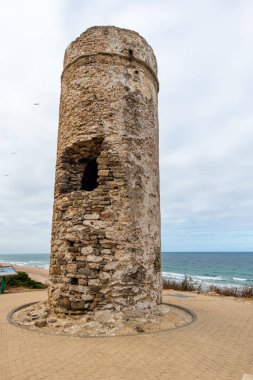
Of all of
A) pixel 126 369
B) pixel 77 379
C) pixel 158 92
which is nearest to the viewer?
pixel 77 379

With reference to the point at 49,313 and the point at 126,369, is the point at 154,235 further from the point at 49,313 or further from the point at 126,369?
the point at 126,369

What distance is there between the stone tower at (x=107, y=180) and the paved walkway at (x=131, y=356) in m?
0.98

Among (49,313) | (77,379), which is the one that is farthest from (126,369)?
(49,313)

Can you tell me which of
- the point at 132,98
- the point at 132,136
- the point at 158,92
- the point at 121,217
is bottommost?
the point at 121,217

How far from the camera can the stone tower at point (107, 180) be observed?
5.92 meters

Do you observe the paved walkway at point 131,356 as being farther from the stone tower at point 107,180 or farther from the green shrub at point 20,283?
the green shrub at point 20,283

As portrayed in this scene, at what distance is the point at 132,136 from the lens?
6.73m

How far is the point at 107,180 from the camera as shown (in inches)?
249

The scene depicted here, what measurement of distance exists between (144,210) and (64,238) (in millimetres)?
1835

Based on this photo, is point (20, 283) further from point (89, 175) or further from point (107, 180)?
point (107, 180)

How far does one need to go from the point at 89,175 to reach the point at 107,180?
1.50 m

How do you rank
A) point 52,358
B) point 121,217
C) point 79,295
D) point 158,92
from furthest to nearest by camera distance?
point 158,92 < point 121,217 < point 79,295 < point 52,358

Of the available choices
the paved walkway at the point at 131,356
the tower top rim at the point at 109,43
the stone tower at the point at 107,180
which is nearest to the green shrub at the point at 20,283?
the stone tower at the point at 107,180

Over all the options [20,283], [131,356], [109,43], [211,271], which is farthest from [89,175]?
[211,271]
